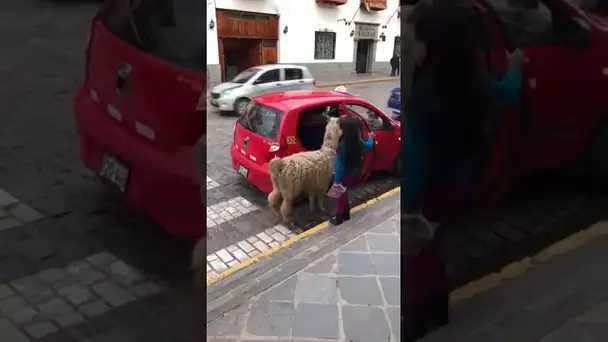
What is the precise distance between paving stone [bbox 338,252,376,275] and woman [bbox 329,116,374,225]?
256 millimetres

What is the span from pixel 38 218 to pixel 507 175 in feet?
3.46

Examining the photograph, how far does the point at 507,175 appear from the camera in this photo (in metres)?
1.02

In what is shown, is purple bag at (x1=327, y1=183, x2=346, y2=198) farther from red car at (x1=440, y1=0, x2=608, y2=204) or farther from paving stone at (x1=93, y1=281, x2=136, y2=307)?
paving stone at (x1=93, y1=281, x2=136, y2=307)

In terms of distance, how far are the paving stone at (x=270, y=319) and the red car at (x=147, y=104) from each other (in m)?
0.74

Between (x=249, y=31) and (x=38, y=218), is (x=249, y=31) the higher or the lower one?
the higher one

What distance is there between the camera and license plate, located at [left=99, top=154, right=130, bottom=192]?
919 mm

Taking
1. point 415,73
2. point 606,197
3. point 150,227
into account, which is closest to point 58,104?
point 150,227

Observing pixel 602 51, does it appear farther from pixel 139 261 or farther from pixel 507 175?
pixel 139 261

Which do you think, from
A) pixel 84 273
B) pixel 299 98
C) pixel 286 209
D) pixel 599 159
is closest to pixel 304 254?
pixel 286 209

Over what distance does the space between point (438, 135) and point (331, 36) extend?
2.71 feet

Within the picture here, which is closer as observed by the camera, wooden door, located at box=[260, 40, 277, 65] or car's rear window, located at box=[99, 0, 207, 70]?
car's rear window, located at box=[99, 0, 207, 70]

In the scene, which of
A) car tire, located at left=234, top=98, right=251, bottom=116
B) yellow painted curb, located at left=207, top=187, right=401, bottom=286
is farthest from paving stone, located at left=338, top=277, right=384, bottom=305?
car tire, located at left=234, top=98, right=251, bottom=116

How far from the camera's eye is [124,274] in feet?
3.10

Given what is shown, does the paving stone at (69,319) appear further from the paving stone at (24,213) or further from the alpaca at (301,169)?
the alpaca at (301,169)
